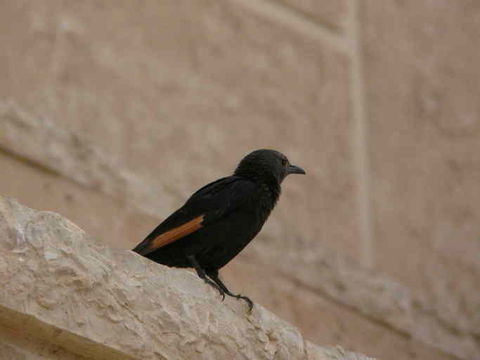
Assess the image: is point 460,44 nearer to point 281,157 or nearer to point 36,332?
point 281,157

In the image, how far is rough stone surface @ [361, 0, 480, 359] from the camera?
4387 mm

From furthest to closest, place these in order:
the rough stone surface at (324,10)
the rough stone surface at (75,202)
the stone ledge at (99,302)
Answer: the rough stone surface at (324,10) → the rough stone surface at (75,202) → the stone ledge at (99,302)

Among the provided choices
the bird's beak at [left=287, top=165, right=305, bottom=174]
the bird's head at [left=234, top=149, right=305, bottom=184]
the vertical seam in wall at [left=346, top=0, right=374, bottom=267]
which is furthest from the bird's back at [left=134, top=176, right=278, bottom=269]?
the vertical seam in wall at [left=346, top=0, right=374, bottom=267]

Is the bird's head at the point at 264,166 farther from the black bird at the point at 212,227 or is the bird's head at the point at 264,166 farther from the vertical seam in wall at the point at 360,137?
the vertical seam in wall at the point at 360,137

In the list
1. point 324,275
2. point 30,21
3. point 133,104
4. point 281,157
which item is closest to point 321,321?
point 324,275

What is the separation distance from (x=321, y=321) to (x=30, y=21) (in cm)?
140

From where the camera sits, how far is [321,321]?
156 inches

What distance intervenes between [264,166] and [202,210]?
0.41m

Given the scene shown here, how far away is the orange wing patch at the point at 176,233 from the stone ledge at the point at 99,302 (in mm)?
599

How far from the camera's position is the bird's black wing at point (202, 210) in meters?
3.18

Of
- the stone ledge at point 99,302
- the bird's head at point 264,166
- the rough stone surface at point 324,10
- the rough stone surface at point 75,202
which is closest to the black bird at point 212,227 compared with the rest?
the bird's head at point 264,166

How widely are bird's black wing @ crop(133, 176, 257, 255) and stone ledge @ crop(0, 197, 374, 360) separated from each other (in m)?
0.61

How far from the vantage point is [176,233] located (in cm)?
320

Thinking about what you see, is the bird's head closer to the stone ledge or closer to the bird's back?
the bird's back
